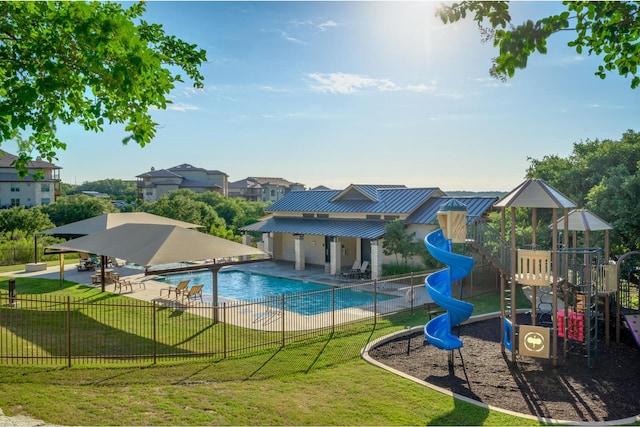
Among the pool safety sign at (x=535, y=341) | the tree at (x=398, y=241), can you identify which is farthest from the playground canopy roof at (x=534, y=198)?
the tree at (x=398, y=241)

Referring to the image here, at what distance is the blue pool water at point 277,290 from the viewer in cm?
2044

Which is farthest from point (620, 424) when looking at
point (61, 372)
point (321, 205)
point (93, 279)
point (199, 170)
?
Answer: point (199, 170)

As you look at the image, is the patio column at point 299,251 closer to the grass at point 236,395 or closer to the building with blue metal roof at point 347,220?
the building with blue metal roof at point 347,220

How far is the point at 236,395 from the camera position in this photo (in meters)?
8.59

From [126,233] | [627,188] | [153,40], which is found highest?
[153,40]

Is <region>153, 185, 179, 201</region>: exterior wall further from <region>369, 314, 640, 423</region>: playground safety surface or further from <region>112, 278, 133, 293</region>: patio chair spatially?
<region>369, 314, 640, 423</region>: playground safety surface

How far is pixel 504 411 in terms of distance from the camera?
8.55 meters

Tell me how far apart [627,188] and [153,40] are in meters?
16.4

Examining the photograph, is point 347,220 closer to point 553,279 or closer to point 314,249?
point 314,249

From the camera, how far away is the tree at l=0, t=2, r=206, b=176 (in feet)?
25.4

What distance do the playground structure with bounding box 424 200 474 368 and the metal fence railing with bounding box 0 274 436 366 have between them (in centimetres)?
314

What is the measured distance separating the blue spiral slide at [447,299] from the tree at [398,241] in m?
12.8

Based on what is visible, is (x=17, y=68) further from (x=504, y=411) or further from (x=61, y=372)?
(x=504, y=411)

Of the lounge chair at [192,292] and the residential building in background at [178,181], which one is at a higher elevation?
the residential building in background at [178,181]
